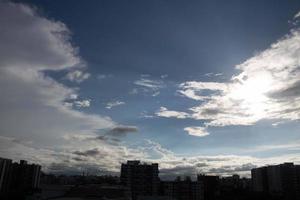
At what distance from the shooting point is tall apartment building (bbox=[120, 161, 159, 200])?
345ft

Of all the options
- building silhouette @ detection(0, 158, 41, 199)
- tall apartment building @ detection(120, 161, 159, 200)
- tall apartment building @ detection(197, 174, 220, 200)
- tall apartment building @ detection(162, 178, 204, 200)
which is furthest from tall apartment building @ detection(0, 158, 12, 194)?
tall apartment building @ detection(197, 174, 220, 200)

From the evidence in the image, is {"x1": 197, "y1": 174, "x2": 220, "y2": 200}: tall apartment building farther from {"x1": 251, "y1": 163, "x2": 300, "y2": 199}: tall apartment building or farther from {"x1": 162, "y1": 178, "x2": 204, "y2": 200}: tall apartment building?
{"x1": 251, "y1": 163, "x2": 300, "y2": 199}: tall apartment building

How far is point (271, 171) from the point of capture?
126062 mm

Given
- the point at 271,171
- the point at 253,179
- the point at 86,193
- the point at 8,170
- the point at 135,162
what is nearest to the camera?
the point at 86,193

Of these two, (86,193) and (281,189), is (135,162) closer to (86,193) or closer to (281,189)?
(86,193)

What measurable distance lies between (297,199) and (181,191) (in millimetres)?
36717

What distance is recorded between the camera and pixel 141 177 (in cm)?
10744

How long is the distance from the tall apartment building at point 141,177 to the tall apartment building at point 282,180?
41759 mm

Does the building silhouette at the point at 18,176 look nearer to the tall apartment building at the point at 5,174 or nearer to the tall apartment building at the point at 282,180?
the tall apartment building at the point at 5,174

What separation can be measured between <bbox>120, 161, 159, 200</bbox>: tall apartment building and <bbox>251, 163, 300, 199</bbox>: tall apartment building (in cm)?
4176

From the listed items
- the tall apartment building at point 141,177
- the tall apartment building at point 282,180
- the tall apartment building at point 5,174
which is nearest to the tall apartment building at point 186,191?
the tall apartment building at point 141,177

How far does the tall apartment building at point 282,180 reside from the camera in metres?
114

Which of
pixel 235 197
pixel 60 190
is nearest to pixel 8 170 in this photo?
pixel 60 190

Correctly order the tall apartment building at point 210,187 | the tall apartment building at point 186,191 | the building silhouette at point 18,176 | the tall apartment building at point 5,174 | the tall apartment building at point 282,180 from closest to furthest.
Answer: the tall apartment building at point 5,174
the building silhouette at point 18,176
the tall apartment building at point 186,191
the tall apartment building at point 282,180
the tall apartment building at point 210,187
